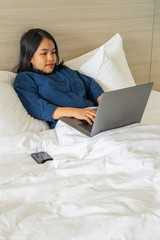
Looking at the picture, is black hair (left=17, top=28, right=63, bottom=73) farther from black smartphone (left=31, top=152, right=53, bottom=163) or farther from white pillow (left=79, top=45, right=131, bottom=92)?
black smartphone (left=31, top=152, right=53, bottom=163)

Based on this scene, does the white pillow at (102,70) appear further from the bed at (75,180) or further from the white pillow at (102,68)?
the bed at (75,180)

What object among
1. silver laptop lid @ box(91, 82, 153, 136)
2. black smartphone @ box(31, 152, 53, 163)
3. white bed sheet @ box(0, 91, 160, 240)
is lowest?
black smartphone @ box(31, 152, 53, 163)

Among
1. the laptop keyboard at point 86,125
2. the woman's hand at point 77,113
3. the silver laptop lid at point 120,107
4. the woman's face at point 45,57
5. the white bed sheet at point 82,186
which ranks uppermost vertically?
the woman's face at point 45,57

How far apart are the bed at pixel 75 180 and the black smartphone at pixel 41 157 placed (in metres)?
0.02

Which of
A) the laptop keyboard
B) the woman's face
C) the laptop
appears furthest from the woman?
the laptop

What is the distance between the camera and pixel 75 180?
1.06 metres

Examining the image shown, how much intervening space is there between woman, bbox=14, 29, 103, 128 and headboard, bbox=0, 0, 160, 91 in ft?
0.37

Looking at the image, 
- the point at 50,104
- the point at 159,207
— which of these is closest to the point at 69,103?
the point at 50,104

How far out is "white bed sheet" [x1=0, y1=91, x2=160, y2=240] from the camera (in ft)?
2.60

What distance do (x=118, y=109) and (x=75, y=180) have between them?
39 centimetres

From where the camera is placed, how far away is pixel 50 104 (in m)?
1.56

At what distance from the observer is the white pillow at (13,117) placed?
4.75 ft

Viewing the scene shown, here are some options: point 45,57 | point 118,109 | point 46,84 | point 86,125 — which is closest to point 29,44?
point 45,57

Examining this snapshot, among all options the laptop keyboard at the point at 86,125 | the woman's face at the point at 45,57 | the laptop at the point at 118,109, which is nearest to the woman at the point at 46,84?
the woman's face at the point at 45,57
